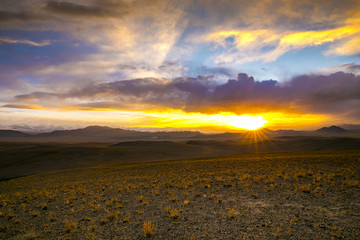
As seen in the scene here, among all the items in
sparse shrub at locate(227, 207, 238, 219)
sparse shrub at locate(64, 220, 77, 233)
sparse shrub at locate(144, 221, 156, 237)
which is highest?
sparse shrub at locate(227, 207, 238, 219)

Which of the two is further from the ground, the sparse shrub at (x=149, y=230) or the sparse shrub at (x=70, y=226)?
the sparse shrub at (x=149, y=230)

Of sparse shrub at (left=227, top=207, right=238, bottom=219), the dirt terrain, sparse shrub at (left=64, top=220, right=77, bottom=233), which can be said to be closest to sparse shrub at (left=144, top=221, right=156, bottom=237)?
the dirt terrain

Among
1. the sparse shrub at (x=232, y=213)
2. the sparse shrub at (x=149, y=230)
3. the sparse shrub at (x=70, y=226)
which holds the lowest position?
the sparse shrub at (x=70, y=226)

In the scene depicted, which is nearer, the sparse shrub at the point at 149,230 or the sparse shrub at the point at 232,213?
the sparse shrub at the point at 149,230

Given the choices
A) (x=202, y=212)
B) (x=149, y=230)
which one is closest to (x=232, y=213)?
(x=202, y=212)

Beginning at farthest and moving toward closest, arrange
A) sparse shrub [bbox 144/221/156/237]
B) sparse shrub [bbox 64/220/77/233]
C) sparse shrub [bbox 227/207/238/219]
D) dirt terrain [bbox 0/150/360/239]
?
sparse shrub [bbox 227/207/238/219] → sparse shrub [bbox 64/220/77/233] → sparse shrub [bbox 144/221/156/237] → dirt terrain [bbox 0/150/360/239]

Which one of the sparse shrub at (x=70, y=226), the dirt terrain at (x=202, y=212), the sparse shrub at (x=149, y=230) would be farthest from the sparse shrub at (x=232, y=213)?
the sparse shrub at (x=70, y=226)

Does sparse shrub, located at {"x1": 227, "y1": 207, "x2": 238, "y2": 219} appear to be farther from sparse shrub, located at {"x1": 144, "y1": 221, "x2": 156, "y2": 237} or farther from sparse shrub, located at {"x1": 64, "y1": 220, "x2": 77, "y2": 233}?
sparse shrub, located at {"x1": 64, "y1": 220, "x2": 77, "y2": 233}

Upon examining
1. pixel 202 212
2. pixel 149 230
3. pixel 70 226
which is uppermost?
pixel 149 230

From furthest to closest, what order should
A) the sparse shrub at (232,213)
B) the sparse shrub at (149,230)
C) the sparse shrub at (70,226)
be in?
the sparse shrub at (232,213) < the sparse shrub at (70,226) < the sparse shrub at (149,230)

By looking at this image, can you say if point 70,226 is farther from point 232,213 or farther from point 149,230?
point 232,213

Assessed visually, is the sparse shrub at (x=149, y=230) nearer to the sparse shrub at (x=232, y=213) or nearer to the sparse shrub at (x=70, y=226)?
the sparse shrub at (x=70, y=226)

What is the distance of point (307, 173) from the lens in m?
14.7

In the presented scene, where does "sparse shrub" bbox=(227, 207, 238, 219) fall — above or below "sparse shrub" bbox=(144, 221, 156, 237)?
above
